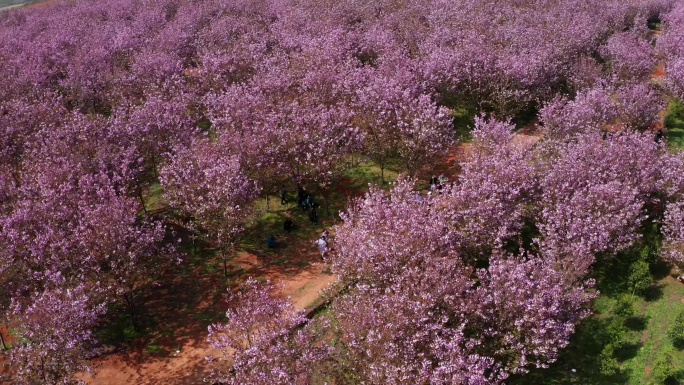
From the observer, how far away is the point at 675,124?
46344mm

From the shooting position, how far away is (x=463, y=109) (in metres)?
51.1

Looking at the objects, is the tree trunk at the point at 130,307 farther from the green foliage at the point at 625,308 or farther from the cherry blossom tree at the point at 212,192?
the green foliage at the point at 625,308

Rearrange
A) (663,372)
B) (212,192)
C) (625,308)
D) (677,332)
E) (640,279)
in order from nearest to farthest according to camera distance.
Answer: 1. (663,372)
2. (677,332)
3. (625,308)
4. (640,279)
5. (212,192)

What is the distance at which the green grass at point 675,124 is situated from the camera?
43188 mm

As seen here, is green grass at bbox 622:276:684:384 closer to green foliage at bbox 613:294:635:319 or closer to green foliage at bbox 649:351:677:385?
green foliage at bbox 649:351:677:385

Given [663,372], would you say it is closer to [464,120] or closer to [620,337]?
[620,337]

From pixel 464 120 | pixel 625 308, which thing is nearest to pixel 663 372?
pixel 625 308

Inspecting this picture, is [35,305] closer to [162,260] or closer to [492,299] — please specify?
[162,260]

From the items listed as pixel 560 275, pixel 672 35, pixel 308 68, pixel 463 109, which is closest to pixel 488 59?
pixel 463 109

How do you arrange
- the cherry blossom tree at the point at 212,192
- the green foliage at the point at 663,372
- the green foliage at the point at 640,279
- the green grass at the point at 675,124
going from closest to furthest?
the green foliage at the point at 663,372
the green foliage at the point at 640,279
the cherry blossom tree at the point at 212,192
the green grass at the point at 675,124

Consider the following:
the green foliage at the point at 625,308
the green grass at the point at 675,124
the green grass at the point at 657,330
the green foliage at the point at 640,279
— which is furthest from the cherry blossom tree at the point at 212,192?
the green grass at the point at 675,124

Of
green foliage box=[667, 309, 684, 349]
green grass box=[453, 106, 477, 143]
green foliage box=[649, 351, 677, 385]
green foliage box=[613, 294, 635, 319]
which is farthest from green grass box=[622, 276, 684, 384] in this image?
green grass box=[453, 106, 477, 143]

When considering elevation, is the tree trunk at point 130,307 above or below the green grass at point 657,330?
above

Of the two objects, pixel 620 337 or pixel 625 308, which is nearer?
pixel 620 337
